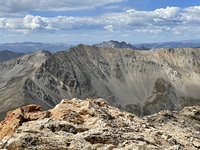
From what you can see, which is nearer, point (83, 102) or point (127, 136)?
point (127, 136)

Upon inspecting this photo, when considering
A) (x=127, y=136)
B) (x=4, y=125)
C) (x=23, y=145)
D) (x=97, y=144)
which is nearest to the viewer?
(x=23, y=145)

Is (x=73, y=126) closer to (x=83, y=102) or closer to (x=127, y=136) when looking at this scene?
(x=127, y=136)

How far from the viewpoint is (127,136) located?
30438mm

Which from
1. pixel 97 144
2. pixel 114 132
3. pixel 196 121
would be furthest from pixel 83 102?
pixel 196 121

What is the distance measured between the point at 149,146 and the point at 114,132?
3901 mm

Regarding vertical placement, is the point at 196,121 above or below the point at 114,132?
below

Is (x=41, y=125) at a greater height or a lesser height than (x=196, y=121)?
→ greater

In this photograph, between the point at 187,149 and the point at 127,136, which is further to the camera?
the point at 187,149

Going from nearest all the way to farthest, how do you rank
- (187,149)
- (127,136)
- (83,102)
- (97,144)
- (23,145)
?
(23,145)
(97,144)
(127,136)
(187,149)
(83,102)

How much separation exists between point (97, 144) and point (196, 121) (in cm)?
6095

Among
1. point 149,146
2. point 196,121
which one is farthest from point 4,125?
point 196,121

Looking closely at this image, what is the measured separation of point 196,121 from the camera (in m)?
81.9

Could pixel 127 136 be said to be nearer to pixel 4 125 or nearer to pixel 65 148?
pixel 65 148

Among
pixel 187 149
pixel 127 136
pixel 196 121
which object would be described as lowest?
pixel 196 121
